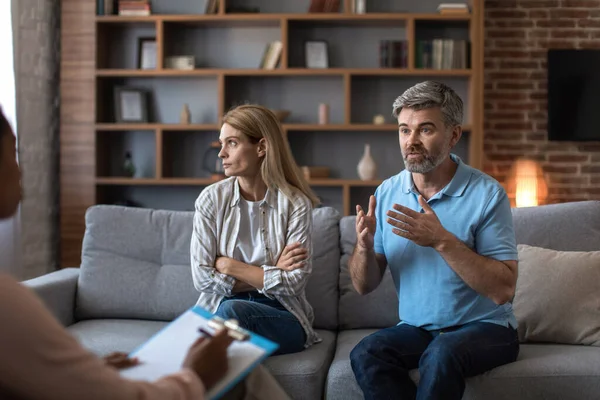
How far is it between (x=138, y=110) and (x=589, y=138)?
3187 mm

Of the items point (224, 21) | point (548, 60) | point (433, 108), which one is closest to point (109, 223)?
point (433, 108)

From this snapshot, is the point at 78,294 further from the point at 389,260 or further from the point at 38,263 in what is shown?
the point at 38,263

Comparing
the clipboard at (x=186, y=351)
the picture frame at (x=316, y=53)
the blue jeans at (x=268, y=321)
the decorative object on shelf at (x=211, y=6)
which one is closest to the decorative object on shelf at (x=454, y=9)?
the picture frame at (x=316, y=53)

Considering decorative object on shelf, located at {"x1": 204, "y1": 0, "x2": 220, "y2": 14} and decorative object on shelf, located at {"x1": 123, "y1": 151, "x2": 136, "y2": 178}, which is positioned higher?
decorative object on shelf, located at {"x1": 204, "y1": 0, "x2": 220, "y2": 14}

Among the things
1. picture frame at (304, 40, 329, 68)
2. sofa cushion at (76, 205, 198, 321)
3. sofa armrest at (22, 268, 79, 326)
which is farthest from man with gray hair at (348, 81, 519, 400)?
picture frame at (304, 40, 329, 68)

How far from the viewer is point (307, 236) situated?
2502mm

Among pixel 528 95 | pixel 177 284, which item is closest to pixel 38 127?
pixel 177 284

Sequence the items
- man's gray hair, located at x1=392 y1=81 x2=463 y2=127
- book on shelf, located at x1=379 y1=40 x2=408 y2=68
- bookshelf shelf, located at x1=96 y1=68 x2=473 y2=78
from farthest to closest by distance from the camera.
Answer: book on shelf, located at x1=379 y1=40 x2=408 y2=68, bookshelf shelf, located at x1=96 y1=68 x2=473 y2=78, man's gray hair, located at x1=392 y1=81 x2=463 y2=127

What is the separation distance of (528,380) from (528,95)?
12.2 feet

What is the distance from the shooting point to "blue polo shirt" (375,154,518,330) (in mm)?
2162

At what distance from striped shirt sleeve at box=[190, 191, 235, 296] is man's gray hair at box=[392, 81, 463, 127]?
739 mm

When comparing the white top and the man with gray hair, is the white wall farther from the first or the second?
the man with gray hair

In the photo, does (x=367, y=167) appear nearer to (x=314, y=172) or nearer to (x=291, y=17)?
(x=314, y=172)

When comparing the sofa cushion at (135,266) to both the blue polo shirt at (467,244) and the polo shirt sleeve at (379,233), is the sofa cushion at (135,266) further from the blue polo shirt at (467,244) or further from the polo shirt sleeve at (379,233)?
the blue polo shirt at (467,244)
